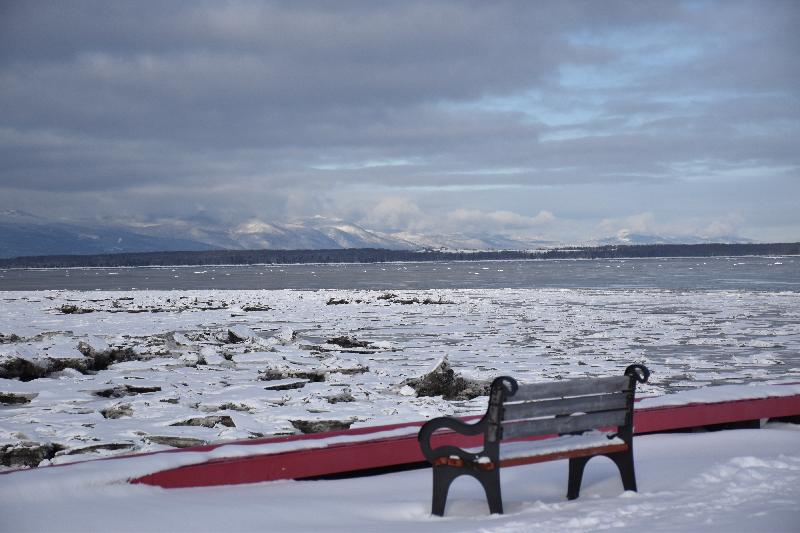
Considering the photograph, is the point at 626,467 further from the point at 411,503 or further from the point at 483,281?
the point at 483,281

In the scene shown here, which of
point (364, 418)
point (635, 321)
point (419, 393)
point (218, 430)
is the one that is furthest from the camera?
point (635, 321)

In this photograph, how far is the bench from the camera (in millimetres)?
4898

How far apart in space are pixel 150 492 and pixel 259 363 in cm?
944

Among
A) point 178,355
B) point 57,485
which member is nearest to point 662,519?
point 57,485

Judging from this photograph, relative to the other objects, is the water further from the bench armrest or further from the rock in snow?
the bench armrest

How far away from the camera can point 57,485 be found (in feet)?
16.7

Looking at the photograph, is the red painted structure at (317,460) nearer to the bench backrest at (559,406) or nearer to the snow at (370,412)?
the snow at (370,412)

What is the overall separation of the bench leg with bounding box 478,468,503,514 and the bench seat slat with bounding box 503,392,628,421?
0.35 meters

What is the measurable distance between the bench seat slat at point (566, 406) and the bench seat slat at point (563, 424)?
5cm

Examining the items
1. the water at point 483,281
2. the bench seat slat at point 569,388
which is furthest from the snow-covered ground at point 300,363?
the water at point 483,281

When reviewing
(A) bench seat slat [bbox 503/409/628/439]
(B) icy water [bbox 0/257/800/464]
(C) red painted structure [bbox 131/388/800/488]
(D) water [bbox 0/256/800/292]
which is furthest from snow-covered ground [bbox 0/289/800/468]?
(D) water [bbox 0/256/800/292]

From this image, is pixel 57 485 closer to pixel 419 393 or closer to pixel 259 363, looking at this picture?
pixel 419 393

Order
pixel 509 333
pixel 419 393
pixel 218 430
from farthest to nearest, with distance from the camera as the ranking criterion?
pixel 509 333, pixel 419 393, pixel 218 430

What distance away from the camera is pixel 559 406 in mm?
5160
